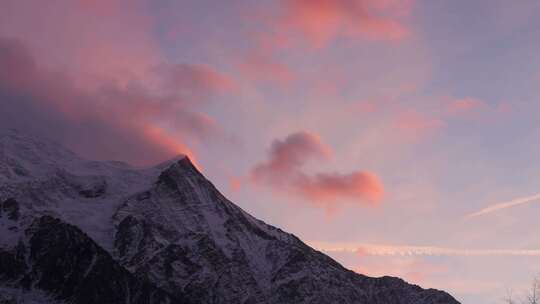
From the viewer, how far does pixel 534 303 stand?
15412 cm

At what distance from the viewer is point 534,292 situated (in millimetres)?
154000

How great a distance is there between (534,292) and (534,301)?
1.64 metres

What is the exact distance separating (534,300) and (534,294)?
1.10 m

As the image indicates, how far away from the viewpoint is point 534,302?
154 meters

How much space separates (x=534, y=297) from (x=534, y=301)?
80 cm

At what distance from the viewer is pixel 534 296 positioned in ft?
505

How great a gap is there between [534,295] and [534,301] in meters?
1.15

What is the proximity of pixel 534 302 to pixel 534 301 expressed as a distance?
A: 179mm

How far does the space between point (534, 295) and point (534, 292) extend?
A: 1.75 ft

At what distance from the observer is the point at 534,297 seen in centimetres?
15388

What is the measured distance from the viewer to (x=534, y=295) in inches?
6058

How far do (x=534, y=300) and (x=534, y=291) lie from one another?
1.64 metres

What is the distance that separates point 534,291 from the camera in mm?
153875

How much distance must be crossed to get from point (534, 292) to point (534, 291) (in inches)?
9.4
